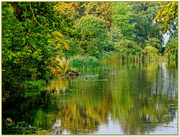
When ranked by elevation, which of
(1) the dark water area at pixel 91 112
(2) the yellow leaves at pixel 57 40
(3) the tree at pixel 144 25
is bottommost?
(1) the dark water area at pixel 91 112

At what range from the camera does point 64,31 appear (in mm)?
13336

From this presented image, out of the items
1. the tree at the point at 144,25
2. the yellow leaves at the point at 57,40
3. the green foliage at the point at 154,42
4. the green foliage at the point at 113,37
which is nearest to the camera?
the yellow leaves at the point at 57,40

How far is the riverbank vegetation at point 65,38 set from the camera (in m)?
11.8

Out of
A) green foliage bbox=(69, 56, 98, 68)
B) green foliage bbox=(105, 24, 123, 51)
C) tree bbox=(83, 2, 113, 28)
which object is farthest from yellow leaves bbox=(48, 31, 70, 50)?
tree bbox=(83, 2, 113, 28)

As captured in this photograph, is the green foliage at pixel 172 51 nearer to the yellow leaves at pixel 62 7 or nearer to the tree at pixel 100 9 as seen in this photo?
the tree at pixel 100 9

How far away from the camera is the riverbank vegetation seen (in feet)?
38.8

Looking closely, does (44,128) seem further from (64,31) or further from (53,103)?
(64,31)

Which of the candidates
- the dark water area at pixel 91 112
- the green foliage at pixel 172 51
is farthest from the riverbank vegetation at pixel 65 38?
the dark water area at pixel 91 112

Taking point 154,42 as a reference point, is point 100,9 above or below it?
above

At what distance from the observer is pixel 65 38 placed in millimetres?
31156

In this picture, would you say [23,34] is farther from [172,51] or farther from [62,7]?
[172,51]

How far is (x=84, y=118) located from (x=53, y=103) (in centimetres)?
246

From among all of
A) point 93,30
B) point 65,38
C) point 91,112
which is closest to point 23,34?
point 91,112

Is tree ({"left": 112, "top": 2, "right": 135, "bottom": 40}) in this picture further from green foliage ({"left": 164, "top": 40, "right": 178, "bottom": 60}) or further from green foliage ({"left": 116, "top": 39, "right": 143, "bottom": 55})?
green foliage ({"left": 164, "top": 40, "right": 178, "bottom": 60})
